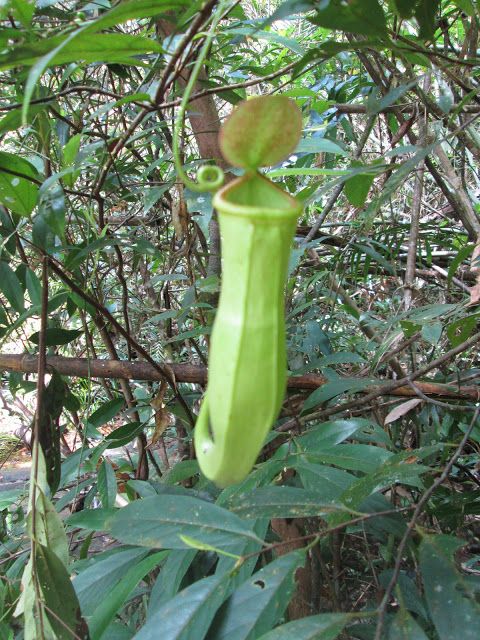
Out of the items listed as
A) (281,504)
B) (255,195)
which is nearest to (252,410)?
(255,195)

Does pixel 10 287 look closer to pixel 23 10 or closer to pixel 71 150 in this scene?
pixel 71 150

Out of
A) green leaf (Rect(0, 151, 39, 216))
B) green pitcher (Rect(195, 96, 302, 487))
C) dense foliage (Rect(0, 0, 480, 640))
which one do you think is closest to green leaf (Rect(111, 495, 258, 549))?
dense foliage (Rect(0, 0, 480, 640))

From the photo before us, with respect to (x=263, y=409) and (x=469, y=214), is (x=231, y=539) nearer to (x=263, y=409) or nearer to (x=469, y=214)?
(x=263, y=409)

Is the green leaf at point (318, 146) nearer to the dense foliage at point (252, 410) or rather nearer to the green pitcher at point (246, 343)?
the dense foliage at point (252, 410)

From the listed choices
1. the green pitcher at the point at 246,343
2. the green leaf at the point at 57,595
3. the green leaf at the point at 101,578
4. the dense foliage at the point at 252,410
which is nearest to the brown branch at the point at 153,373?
the dense foliage at the point at 252,410

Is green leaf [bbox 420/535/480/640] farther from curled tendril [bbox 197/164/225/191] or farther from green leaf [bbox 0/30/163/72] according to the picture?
green leaf [bbox 0/30/163/72]

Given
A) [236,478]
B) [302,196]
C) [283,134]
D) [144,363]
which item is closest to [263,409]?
[236,478]
